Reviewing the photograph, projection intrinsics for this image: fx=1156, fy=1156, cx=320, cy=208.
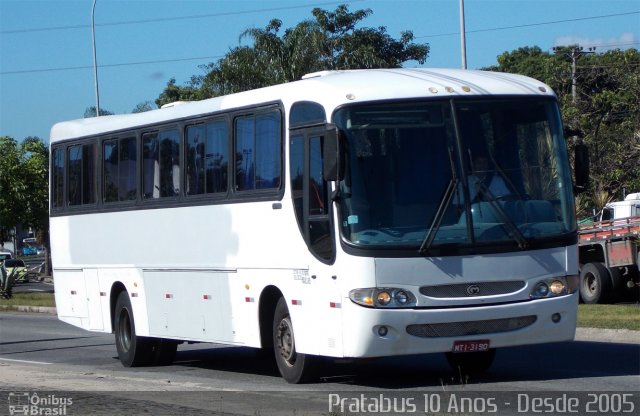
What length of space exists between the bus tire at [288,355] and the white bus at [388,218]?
24 millimetres

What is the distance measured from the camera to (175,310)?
1526 centimetres

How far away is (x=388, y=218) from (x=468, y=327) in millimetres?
1350

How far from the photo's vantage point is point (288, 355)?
1281 cm

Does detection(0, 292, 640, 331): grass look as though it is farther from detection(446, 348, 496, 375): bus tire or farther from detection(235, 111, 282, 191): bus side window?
detection(235, 111, 282, 191): bus side window

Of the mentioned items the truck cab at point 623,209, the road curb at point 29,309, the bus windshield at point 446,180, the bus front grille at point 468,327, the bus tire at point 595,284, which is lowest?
the road curb at point 29,309

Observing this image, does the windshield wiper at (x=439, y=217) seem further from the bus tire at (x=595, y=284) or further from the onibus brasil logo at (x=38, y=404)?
the bus tire at (x=595, y=284)

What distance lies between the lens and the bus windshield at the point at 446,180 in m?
11.5

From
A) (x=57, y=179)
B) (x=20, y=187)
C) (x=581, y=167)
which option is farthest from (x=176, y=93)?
(x=581, y=167)

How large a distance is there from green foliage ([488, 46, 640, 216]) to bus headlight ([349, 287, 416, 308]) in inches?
981

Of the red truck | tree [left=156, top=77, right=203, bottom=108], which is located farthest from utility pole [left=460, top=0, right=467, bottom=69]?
tree [left=156, top=77, right=203, bottom=108]

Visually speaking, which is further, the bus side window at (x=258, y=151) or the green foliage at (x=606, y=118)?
the green foliage at (x=606, y=118)

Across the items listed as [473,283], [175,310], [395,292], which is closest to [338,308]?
[395,292]

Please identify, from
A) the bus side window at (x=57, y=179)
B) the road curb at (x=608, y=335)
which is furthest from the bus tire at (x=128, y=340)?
the road curb at (x=608, y=335)

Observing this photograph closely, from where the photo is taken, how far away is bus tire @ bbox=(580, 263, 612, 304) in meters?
27.8
